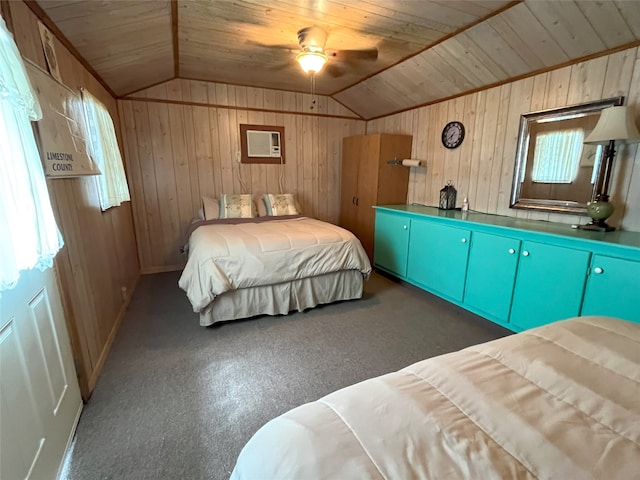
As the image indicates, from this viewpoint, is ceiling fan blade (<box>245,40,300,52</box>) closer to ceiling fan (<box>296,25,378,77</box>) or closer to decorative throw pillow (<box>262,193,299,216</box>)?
ceiling fan (<box>296,25,378,77</box>)

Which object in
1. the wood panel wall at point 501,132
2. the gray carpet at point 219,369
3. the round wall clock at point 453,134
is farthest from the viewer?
the round wall clock at point 453,134

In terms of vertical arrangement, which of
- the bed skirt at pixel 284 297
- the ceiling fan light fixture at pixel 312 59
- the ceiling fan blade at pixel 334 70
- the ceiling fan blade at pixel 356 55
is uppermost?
the ceiling fan blade at pixel 334 70

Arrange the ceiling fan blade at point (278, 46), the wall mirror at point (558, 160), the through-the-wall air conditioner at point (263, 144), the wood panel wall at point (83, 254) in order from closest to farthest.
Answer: the wood panel wall at point (83, 254) → the wall mirror at point (558, 160) → the ceiling fan blade at point (278, 46) → the through-the-wall air conditioner at point (263, 144)

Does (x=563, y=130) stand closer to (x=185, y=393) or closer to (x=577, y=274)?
(x=577, y=274)

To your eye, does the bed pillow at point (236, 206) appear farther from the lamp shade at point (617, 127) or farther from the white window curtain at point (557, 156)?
the lamp shade at point (617, 127)

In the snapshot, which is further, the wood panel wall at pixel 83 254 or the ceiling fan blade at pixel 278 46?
the ceiling fan blade at pixel 278 46

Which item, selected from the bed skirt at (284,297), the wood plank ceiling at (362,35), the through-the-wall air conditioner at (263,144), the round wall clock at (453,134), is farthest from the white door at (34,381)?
the round wall clock at (453,134)

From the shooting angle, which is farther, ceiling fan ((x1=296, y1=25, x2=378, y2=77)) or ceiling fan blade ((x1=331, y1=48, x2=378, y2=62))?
ceiling fan blade ((x1=331, y1=48, x2=378, y2=62))

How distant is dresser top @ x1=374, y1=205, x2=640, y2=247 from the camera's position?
1.93 metres

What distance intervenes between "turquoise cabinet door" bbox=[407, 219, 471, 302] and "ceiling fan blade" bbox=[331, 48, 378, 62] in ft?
5.62

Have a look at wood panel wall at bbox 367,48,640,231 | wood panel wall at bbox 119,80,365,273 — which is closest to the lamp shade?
wood panel wall at bbox 367,48,640,231

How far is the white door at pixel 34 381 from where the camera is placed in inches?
40.1

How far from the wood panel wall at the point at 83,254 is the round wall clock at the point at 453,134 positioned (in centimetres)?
350

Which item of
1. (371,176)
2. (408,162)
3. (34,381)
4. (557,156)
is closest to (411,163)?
(408,162)
